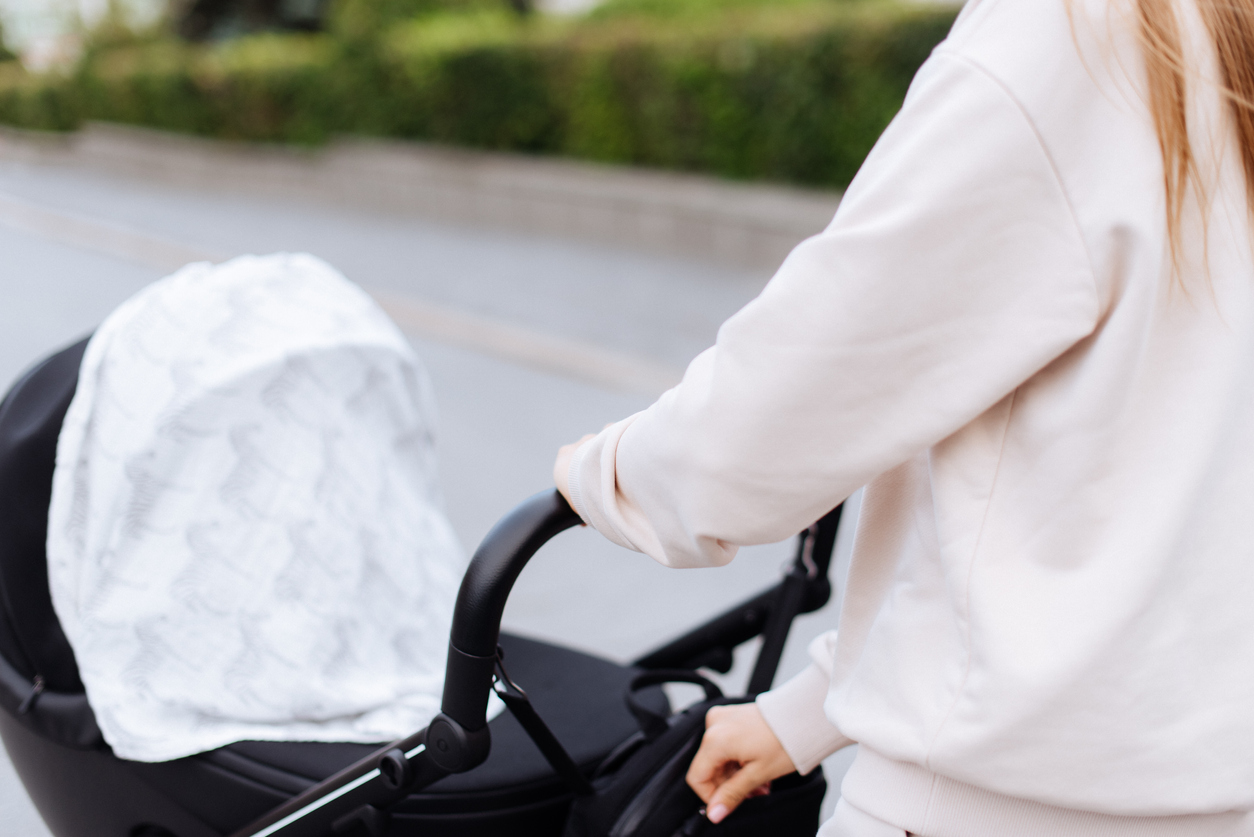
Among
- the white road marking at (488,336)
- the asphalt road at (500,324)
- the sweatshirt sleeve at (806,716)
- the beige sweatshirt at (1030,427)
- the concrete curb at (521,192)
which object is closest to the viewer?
the beige sweatshirt at (1030,427)

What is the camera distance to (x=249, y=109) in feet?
43.8

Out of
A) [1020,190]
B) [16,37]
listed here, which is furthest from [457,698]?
[16,37]

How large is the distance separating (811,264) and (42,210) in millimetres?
11553

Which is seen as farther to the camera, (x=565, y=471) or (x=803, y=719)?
(x=803, y=719)

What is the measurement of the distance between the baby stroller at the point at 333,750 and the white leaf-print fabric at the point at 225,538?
48 millimetres

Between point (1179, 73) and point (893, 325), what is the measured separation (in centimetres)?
24

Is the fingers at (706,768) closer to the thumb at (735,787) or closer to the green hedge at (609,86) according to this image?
the thumb at (735,787)

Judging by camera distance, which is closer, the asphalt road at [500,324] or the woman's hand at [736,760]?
the woman's hand at [736,760]

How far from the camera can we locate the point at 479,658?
3.57ft

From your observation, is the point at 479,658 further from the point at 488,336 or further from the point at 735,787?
the point at 488,336

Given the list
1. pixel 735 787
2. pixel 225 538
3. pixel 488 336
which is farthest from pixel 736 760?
pixel 488 336

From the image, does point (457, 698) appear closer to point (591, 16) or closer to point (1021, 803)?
point (1021, 803)

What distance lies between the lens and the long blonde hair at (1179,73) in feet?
2.40

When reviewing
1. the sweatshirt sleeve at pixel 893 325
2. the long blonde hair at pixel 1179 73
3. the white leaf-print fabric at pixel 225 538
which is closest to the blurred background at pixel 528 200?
the white leaf-print fabric at pixel 225 538
